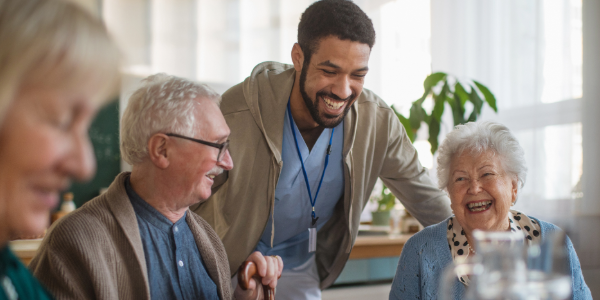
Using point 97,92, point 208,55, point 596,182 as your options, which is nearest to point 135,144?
point 97,92

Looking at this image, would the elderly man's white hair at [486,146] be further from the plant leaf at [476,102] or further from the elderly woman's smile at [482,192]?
the plant leaf at [476,102]

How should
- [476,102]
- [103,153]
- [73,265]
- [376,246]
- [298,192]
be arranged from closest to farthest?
1. [73,265]
2. [298,192]
3. [376,246]
4. [476,102]
5. [103,153]

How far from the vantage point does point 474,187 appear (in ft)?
5.24

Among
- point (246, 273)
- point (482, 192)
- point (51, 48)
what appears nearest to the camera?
point (51, 48)

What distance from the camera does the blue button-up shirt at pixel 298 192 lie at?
1.84m

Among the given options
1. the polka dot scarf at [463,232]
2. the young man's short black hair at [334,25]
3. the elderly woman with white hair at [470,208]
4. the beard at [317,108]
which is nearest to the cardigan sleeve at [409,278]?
the elderly woman with white hair at [470,208]

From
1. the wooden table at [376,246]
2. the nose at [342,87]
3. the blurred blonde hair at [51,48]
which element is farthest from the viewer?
the wooden table at [376,246]

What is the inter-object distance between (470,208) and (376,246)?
45.8 inches

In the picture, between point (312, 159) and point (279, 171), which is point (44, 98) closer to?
point (279, 171)

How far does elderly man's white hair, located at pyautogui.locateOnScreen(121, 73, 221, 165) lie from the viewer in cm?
125

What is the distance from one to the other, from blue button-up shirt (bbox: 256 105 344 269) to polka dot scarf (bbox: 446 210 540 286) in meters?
0.46

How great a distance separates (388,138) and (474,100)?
49.1 inches

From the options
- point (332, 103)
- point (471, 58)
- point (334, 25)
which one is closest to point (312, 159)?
point (332, 103)

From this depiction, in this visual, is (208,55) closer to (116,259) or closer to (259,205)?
(259,205)
